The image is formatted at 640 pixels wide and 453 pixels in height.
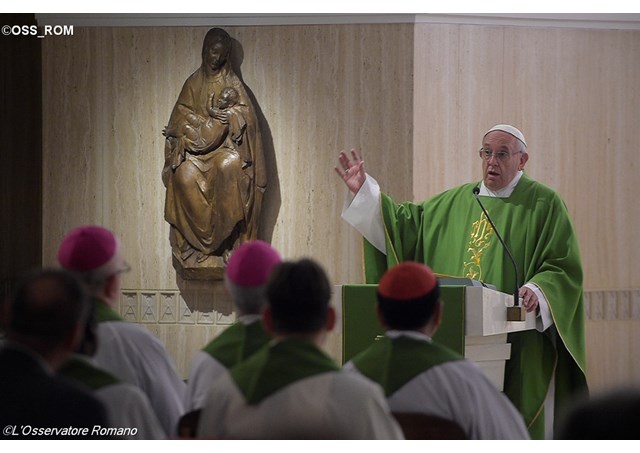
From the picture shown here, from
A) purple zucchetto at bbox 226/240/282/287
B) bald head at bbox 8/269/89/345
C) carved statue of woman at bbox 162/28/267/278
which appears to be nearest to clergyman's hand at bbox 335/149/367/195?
carved statue of woman at bbox 162/28/267/278

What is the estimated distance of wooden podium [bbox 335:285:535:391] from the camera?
4.51 meters

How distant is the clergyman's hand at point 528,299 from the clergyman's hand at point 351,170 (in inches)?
39.7

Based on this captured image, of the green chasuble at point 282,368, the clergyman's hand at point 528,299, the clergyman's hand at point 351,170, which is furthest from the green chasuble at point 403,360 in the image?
the clergyman's hand at point 351,170

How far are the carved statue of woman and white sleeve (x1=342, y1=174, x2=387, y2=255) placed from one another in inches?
20.2

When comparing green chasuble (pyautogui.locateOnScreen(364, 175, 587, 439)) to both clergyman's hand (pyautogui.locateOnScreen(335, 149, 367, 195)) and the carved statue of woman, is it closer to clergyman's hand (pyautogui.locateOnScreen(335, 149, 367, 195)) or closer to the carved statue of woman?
clergyman's hand (pyautogui.locateOnScreen(335, 149, 367, 195))

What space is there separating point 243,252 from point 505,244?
1582 mm

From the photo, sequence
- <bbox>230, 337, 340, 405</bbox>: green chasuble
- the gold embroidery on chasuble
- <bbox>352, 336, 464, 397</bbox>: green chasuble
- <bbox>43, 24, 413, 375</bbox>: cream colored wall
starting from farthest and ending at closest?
the gold embroidery on chasuble, <bbox>43, 24, 413, 375</bbox>: cream colored wall, <bbox>352, 336, 464, 397</bbox>: green chasuble, <bbox>230, 337, 340, 405</bbox>: green chasuble

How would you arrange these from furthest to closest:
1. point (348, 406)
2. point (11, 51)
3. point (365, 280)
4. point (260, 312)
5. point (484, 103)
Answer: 1. point (484, 103)
2. point (365, 280)
3. point (11, 51)
4. point (260, 312)
5. point (348, 406)

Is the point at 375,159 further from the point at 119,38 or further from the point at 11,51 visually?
the point at 11,51

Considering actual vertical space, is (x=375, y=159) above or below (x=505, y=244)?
above

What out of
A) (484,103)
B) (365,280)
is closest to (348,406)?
(365,280)

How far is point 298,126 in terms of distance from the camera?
5.09m

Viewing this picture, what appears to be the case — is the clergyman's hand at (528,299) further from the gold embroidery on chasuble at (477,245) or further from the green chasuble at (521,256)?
the gold embroidery on chasuble at (477,245)

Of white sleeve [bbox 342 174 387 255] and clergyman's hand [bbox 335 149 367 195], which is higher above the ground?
clergyman's hand [bbox 335 149 367 195]
